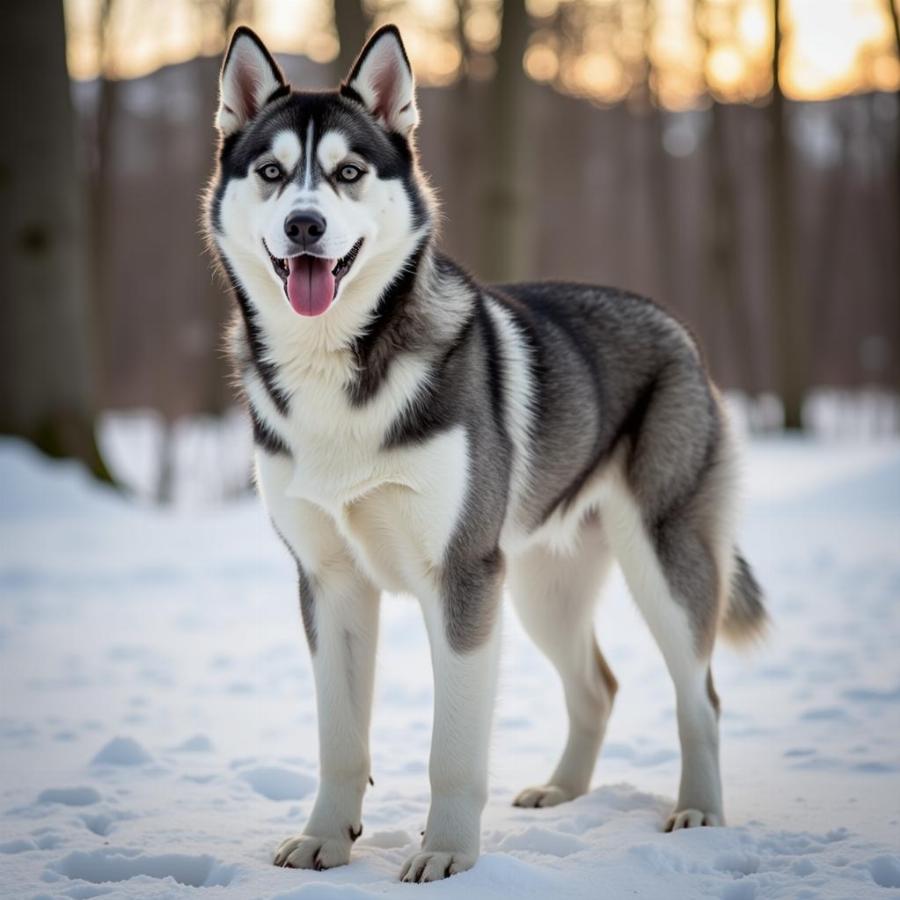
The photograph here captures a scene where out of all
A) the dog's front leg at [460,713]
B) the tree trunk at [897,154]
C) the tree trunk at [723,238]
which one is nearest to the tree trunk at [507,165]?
the tree trunk at [897,154]

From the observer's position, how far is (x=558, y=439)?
3393 millimetres

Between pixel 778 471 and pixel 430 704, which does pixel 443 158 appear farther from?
pixel 430 704

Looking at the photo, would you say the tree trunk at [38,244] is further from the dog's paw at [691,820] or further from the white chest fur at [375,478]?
the dog's paw at [691,820]

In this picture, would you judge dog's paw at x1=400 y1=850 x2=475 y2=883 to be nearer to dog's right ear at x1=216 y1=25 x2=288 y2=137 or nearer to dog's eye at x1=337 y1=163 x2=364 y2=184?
dog's eye at x1=337 y1=163 x2=364 y2=184

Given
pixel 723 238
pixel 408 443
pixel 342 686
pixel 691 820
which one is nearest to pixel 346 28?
pixel 408 443

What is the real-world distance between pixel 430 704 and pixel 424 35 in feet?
49.1

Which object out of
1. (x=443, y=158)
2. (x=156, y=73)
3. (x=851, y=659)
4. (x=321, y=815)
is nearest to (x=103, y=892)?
(x=321, y=815)

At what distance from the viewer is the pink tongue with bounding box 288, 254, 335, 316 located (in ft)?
9.28

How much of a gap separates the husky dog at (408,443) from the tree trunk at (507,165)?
22.4 feet

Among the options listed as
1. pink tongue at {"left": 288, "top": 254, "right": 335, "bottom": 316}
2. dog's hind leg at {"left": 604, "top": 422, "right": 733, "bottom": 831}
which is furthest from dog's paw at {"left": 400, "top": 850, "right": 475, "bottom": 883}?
pink tongue at {"left": 288, "top": 254, "right": 335, "bottom": 316}

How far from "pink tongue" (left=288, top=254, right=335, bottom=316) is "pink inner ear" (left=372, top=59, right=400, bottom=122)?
2.07 ft

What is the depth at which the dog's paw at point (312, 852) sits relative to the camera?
291cm

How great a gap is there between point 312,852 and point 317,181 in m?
1.76

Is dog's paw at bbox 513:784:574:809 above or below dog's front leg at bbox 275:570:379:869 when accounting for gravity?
below
